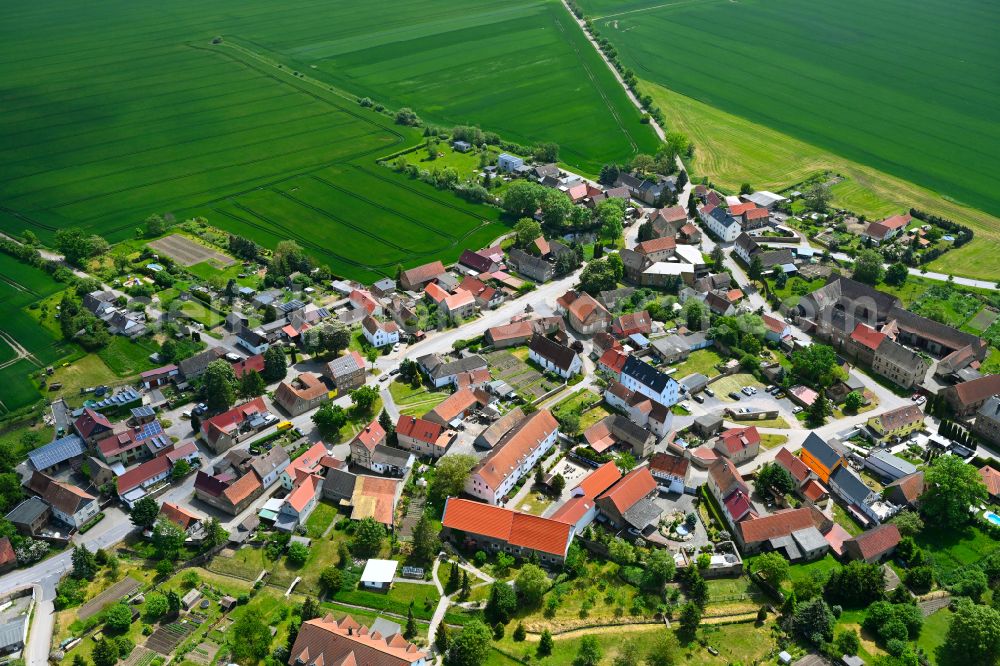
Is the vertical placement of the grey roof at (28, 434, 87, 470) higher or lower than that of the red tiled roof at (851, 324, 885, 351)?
lower

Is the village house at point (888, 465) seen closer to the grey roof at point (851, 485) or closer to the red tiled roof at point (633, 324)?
the grey roof at point (851, 485)

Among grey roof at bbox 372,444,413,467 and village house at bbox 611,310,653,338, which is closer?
grey roof at bbox 372,444,413,467

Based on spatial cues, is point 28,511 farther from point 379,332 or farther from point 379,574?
point 379,332

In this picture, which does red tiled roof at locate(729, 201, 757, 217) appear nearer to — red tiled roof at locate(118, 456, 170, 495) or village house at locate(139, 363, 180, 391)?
village house at locate(139, 363, 180, 391)

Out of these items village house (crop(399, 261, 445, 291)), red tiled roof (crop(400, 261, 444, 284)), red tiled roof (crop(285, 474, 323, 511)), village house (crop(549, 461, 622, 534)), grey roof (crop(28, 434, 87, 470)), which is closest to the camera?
village house (crop(549, 461, 622, 534))

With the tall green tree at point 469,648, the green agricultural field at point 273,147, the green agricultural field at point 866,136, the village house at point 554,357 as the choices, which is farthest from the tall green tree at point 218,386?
the green agricultural field at point 866,136

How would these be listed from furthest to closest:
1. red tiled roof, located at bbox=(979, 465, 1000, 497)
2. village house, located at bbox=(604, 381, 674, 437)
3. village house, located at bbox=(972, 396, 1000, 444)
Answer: village house, located at bbox=(604, 381, 674, 437) < village house, located at bbox=(972, 396, 1000, 444) < red tiled roof, located at bbox=(979, 465, 1000, 497)

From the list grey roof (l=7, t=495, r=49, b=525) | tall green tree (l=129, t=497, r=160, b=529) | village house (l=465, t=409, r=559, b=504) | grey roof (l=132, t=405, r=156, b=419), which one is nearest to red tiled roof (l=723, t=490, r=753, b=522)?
village house (l=465, t=409, r=559, b=504)
